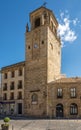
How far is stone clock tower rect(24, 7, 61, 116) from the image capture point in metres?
42.0

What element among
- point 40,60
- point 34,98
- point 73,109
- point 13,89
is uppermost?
point 40,60

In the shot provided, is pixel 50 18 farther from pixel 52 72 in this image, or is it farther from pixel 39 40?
pixel 52 72

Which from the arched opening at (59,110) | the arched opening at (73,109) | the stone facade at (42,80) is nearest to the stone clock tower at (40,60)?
the stone facade at (42,80)

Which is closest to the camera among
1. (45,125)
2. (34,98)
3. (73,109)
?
(45,125)

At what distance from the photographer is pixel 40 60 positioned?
4378 centimetres

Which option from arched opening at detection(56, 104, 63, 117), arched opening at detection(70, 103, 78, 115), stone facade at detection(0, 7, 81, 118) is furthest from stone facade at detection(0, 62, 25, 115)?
arched opening at detection(70, 103, 78, 115)

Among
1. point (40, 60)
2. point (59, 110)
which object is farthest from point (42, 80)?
point (59, 110)

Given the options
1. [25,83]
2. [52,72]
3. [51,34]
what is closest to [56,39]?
[51,34]

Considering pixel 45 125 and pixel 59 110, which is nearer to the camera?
pixel 45 125

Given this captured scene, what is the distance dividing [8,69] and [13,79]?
280cm

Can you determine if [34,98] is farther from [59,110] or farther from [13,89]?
[13,89]

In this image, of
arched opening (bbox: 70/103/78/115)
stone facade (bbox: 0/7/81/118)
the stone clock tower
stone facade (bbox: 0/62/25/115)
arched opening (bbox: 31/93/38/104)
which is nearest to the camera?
arched opening (bbox: 70/103/78/115)

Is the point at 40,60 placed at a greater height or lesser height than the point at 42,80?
greater

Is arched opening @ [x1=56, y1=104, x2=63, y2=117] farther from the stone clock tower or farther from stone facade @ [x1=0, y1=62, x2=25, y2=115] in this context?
stone facade @ [x1=0, y1=62, x2=25, y2=115]
